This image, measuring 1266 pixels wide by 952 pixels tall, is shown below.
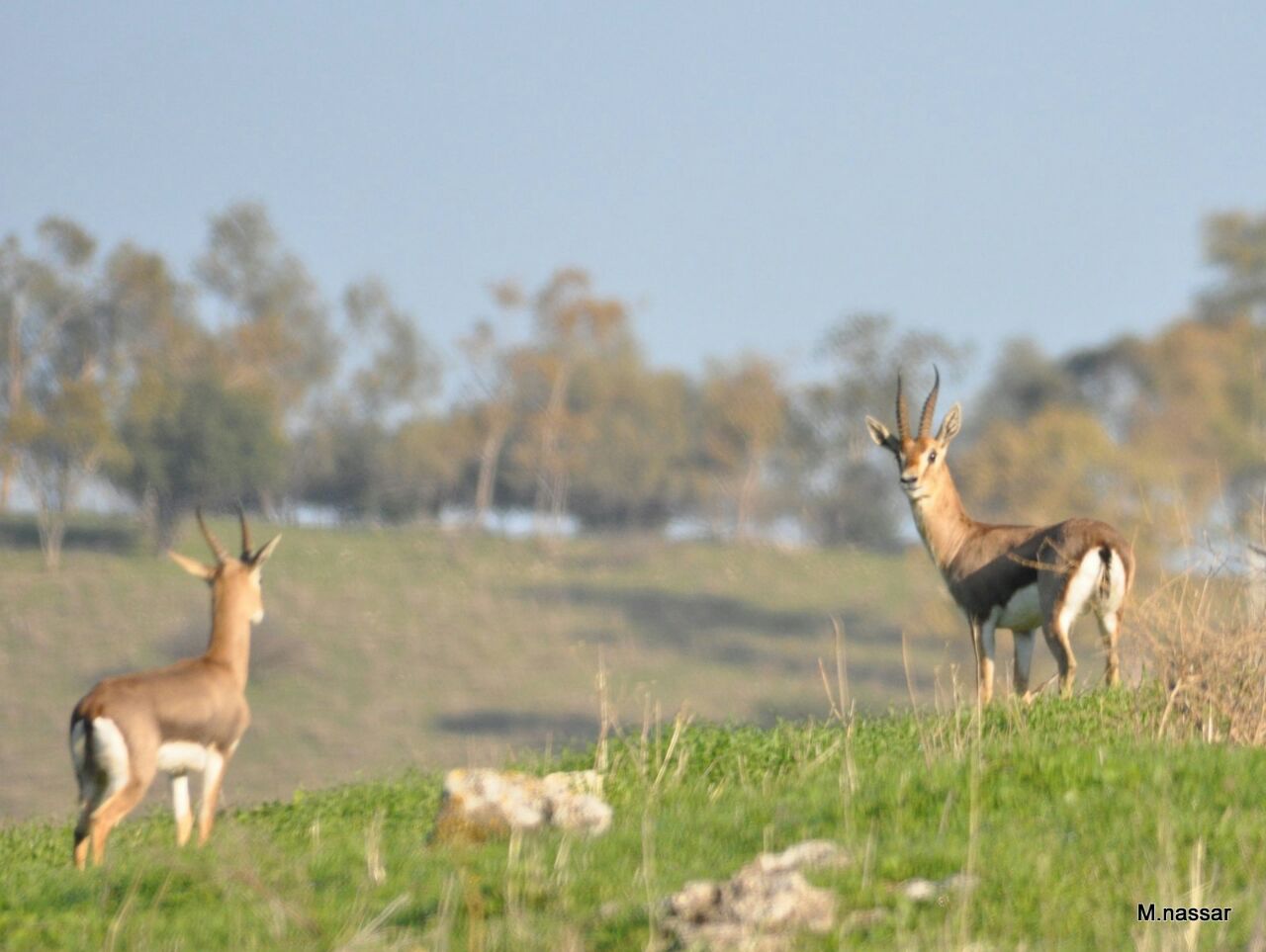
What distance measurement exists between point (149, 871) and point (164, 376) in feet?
242

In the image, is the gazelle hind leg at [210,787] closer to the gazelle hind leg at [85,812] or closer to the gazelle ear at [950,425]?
the gazelle hind leg at [85,812]

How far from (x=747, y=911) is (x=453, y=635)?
66.9 meters

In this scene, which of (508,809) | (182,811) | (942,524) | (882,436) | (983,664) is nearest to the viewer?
(508,809)

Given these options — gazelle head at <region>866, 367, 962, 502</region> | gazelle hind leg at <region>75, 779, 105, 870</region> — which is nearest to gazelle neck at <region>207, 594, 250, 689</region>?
gazelle hind leg at <region>75, 779, 105, 870</region>

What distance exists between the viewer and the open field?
59406 mm

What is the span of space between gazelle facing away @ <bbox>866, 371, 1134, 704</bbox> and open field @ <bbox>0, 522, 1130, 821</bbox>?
35.4m

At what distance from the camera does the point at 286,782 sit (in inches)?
1940

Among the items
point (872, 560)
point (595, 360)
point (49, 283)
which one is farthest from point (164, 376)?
point (872, 560)

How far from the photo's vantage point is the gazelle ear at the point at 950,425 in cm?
1531

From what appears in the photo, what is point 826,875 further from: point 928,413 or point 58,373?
point 58,373

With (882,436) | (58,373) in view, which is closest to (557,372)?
(58,373)

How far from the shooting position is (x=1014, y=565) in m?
14.1

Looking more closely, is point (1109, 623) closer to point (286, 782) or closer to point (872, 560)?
point (286, 782)

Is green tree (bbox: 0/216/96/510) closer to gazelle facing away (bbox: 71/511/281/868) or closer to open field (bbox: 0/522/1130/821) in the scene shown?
open field (bbox: 0/522/1130/821)
